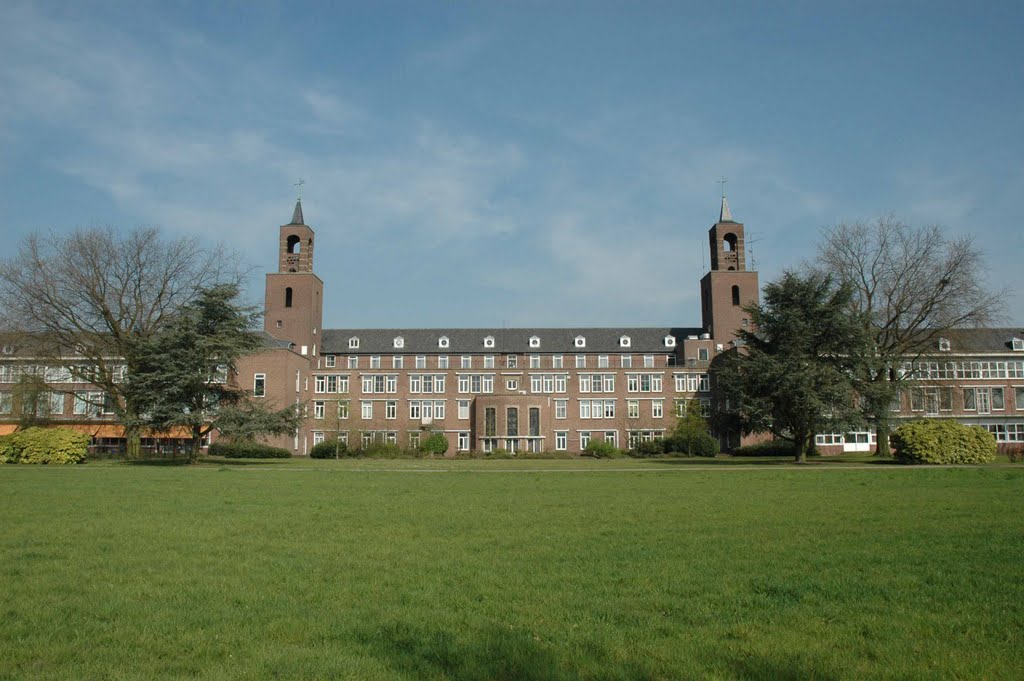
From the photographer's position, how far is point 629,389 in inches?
3076

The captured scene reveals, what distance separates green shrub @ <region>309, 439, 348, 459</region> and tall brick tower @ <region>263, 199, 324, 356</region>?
49.1ft

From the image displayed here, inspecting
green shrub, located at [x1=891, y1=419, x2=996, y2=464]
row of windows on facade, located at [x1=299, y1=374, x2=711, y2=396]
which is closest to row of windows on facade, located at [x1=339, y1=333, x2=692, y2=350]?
row of windows on facade, located at [x1=299, y1=374, x2=711, y2=396]

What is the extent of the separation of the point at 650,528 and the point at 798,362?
33398 millimetres

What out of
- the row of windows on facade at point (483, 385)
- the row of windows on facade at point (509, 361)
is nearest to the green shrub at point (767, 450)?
the row of windows on facade at point (483, 385)

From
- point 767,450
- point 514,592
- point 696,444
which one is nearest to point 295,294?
point 696,444

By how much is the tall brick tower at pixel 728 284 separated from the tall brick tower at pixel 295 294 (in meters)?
38.5

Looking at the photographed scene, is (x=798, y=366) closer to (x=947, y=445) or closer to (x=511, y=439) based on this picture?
(x=947, y=445)

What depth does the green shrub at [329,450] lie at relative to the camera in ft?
207

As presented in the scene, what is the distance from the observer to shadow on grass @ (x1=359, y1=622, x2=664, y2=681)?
5824 millimetres

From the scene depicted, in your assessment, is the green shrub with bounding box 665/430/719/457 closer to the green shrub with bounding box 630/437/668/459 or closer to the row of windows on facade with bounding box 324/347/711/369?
the green shrub with bounding box 630/437/668/459

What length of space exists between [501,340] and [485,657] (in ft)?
251

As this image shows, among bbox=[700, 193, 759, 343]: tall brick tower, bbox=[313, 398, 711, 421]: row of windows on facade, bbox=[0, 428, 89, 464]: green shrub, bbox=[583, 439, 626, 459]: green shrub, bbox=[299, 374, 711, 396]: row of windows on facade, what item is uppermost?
bbox=[700, 193, 759, 343]: tall brick tower

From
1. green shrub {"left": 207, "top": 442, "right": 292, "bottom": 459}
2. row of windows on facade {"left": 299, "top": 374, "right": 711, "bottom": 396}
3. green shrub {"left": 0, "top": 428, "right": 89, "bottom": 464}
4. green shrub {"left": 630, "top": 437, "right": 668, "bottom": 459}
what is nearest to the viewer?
green shrub {"left": 0, "top": 428, "right": 89, "bottom": 464}

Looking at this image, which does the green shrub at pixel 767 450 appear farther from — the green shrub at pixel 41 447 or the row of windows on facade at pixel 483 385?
the green shrub at pixel 41 447
